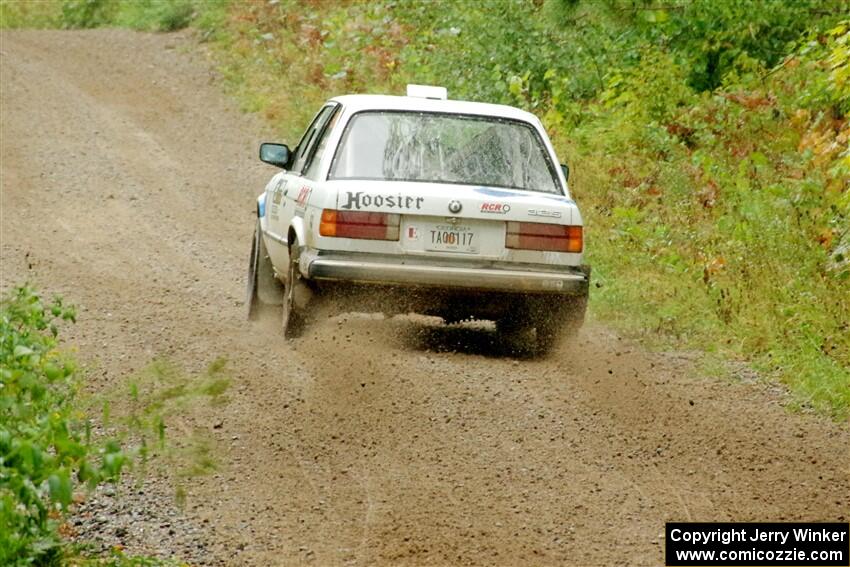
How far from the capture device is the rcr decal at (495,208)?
895cm

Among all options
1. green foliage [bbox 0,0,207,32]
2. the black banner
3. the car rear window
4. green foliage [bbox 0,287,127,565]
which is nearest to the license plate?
the car rear window

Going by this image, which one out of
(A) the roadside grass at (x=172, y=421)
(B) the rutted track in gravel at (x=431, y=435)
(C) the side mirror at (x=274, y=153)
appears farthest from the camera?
(C) the side mirror at (x=274, y=153)

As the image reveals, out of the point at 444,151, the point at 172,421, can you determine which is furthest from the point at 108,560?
the point at 444,151

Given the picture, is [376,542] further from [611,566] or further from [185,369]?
[185,369]

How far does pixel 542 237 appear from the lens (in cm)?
906

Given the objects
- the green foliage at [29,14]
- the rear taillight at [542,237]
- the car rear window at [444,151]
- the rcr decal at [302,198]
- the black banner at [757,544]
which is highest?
the car rear window at [444,151]

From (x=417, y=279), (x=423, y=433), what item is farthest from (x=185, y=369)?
(x=423, y=433)

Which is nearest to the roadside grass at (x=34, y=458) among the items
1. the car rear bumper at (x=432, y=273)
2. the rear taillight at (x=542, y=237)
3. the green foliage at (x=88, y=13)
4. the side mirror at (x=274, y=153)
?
the car rear bumper at (x=432, y=273)

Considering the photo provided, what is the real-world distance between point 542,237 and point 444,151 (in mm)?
882

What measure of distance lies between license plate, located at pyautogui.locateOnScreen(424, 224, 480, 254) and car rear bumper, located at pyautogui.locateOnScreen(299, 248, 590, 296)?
73 mm

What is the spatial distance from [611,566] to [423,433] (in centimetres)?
202

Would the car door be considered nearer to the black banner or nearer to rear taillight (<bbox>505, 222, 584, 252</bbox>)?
rear taillight (<bbox>505, 222, 584, 252</bbox>)

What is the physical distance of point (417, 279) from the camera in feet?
29.1

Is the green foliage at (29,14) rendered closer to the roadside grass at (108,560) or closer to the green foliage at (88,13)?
the green foliage at (88,13)
